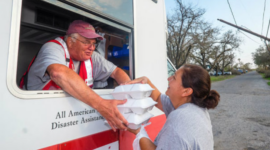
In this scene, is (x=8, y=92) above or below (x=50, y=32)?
below

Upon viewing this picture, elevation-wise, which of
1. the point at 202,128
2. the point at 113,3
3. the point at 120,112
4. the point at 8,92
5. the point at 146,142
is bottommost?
the point at 146,142

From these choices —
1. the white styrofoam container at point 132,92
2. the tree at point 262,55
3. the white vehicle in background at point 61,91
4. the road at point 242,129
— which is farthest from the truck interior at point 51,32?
the tree at point 262,55

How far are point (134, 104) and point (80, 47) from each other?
3.39 feet

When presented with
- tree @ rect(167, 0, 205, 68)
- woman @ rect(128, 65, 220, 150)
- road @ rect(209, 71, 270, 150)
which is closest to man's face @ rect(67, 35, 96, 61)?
woman @ rect(128, 65, 220, 150)

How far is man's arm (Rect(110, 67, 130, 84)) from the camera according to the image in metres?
2.03

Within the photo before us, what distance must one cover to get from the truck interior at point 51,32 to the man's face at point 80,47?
1.15 feet

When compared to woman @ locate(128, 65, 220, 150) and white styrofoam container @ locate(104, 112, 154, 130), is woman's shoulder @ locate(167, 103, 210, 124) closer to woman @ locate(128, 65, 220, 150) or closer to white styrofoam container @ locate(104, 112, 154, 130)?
woman @ locate(128, 65, 220, 150)

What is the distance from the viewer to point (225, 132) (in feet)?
16.5

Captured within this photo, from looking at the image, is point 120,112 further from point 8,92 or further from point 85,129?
point 8,92

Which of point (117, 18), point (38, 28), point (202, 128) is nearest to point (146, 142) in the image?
point (202, 128)

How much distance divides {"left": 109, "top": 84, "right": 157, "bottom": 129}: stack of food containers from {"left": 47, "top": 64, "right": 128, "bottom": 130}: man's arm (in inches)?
2.1

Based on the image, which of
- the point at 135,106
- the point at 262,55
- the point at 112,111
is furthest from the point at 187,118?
the point at 262,55

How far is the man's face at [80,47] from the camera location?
1943 mm

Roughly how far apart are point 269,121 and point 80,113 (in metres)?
6.76
